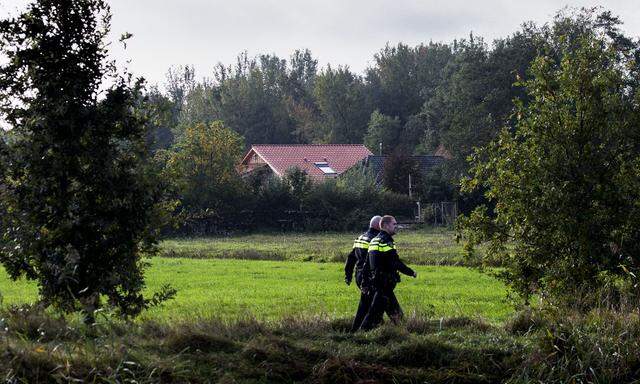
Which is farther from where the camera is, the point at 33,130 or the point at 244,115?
the point at 244,115

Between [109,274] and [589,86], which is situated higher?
[589,86]

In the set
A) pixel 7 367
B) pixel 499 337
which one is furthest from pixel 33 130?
pixel 499 337

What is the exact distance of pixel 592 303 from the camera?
40.3 ft

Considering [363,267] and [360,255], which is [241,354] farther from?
[360,255]

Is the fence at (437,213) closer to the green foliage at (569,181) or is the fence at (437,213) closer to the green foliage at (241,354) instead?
the green foliage at (569,181)

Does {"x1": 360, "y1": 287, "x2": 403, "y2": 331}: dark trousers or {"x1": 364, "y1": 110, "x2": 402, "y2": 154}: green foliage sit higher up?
{"x1": 364, "y1": 110, "x2": 402, "y2": 154}: green foliage

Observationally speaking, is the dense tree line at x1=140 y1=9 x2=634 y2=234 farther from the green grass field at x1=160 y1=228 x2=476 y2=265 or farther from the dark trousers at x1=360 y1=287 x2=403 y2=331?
the dark trousers at x1=360 y1=287 x2=403 y2=331

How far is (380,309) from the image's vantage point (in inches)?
500

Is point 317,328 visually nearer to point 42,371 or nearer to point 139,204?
point 139,204

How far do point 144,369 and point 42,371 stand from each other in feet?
3.08

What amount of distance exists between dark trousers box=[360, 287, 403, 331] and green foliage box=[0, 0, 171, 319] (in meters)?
2.97

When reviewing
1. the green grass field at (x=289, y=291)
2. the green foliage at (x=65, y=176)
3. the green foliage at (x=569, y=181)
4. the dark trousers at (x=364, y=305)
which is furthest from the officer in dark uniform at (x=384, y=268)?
the green foliage at (x=65, y=176)

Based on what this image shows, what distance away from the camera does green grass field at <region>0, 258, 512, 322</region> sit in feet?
55.6

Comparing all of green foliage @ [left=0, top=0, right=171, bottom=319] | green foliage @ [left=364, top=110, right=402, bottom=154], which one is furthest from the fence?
green foliage @ [left=0, top=0, right=171, bottom=319]
